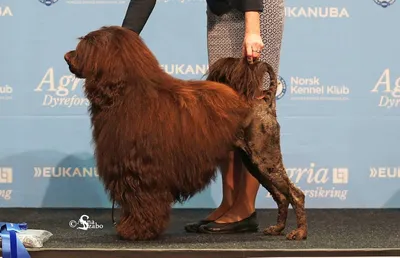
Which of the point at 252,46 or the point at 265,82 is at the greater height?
the point at 252,46

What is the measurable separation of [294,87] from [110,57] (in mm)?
1605

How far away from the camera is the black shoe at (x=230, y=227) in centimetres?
335

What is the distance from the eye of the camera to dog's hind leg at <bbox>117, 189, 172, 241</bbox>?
298cm

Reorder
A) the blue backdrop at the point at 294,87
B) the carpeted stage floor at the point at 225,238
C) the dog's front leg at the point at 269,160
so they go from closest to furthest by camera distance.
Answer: the carpeted stage floor at the point at 225,238 < the dog's front leg at the point at 269,160 < the blue backdrop at the point at 294,87

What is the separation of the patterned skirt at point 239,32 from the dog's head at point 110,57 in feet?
1.65

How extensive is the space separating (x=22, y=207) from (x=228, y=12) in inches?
70.6

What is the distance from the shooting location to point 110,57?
2924 mm

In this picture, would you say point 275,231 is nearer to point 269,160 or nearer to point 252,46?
point 269,160

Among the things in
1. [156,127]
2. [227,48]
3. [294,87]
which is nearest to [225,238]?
[156,127]

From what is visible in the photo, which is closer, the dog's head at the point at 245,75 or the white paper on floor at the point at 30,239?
the white paper on floor at the point at 30,239

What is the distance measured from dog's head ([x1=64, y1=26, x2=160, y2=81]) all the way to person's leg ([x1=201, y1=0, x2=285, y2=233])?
0.61 meters

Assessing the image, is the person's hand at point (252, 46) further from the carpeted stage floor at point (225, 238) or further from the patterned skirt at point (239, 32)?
the carpeted stage floor at point (225, 238)

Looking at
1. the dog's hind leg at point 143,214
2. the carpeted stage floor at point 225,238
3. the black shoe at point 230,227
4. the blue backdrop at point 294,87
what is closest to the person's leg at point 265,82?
the black shoe at point 230,227

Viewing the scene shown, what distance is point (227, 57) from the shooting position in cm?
331
